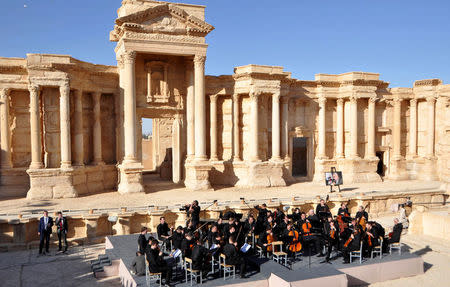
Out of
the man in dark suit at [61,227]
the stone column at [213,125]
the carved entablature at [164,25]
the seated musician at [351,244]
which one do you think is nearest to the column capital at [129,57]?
the carved entablature at [164,25]

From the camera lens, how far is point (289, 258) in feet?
43.7

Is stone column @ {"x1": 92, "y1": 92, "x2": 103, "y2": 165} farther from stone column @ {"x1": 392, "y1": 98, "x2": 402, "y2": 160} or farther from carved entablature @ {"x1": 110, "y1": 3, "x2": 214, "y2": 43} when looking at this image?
stone column @ {"x1": 392, "y1": 98, "x2": 402, "y2": 160}

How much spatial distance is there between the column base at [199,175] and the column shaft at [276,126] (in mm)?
5446

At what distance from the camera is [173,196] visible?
23.2 meters

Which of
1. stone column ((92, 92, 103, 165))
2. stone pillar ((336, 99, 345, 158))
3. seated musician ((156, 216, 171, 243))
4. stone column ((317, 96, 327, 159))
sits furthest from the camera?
stone pillar ((336, 99, 345, 158))

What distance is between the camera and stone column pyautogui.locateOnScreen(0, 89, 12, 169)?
23.4 metres

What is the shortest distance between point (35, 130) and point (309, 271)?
1805 centimetres

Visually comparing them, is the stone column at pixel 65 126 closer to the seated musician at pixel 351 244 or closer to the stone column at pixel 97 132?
the stone column at pixel 97 132

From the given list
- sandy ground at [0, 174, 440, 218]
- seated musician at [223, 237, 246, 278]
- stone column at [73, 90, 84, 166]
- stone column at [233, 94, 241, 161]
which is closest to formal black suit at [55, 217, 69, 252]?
sandy ground at [0, 174, 440, 218]

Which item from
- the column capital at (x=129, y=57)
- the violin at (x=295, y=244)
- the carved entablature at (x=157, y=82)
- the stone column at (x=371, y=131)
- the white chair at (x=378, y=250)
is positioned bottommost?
the white chair at (x=378, y=250)

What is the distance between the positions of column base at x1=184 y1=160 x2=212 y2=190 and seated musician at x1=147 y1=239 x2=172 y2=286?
14268mm

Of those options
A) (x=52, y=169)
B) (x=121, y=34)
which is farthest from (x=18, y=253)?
(x=121, y=34)

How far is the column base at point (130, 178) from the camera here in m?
24.1

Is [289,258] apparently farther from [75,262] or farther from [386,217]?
[386,217]
